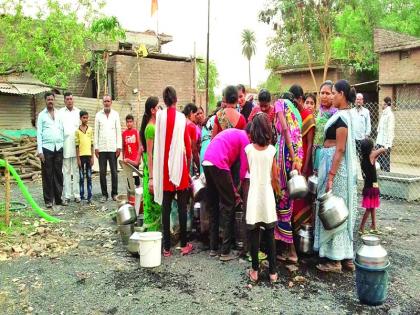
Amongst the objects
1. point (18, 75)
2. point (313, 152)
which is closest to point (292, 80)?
point (18, 75)

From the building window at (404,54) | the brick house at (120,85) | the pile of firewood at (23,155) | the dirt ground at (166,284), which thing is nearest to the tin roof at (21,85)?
the brick house at (120,85)

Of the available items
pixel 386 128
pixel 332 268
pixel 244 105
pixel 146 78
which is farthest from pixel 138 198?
pixel 146 78

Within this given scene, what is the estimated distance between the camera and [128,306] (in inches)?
143

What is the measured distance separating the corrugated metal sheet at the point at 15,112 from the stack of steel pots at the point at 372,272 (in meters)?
12.7

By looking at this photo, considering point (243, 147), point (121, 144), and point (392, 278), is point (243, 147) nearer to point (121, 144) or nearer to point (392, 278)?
point (392, 278)

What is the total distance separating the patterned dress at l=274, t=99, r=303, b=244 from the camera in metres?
4.46

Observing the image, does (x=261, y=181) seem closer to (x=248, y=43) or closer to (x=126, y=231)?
(x=126, y=231)

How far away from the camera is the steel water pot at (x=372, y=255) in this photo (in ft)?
11.7

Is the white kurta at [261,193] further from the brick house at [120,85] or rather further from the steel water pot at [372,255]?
the brick house at [120,85]

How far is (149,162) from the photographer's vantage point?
193 inches

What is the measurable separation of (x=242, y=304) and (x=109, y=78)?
633 inches

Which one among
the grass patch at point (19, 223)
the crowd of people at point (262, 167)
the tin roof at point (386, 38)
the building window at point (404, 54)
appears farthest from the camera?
the tin roof at point (386, 38)

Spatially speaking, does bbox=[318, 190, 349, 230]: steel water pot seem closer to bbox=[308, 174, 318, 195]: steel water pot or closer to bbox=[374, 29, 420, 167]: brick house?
bbox=[308, 174, 318, 195]: steel water pot

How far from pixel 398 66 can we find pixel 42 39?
13767 mm
